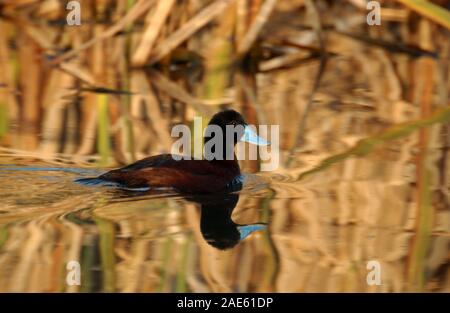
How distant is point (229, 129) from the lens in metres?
6.52

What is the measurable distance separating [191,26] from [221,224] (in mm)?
3899

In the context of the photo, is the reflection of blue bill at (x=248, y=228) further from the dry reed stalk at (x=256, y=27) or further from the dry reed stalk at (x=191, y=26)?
the dry reed stalk at (x=256, y=27)

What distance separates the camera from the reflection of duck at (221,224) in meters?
5.29

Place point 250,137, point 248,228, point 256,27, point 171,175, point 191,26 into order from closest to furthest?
point 248,228 < point 171,175 < point 250,137 < point 191,26 < point 256,27

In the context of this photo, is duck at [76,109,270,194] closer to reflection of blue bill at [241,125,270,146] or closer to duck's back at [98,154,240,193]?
duck's back at [98,154,240,193]

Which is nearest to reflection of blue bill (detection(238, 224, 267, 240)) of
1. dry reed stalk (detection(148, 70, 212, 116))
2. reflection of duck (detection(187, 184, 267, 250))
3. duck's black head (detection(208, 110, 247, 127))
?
reflection of duck (detection(187, 184, 267, 250))

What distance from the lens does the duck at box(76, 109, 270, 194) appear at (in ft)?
20.0

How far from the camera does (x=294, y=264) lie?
4895mm

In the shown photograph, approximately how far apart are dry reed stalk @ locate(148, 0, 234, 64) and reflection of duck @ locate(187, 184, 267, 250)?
3.18 metres

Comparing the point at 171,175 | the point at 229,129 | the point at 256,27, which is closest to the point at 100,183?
the point at 171,175

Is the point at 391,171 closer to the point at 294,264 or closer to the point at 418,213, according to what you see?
the point at 418,213

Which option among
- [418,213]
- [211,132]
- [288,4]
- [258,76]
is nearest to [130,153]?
[211,132]

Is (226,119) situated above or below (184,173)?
above

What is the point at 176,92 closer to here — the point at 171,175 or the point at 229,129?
the point at 229,129
